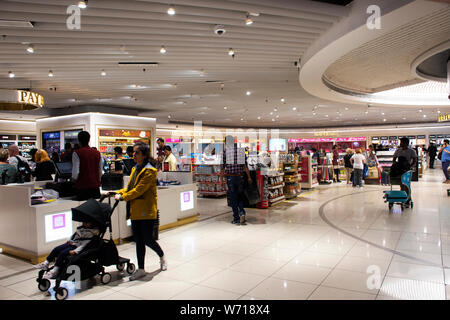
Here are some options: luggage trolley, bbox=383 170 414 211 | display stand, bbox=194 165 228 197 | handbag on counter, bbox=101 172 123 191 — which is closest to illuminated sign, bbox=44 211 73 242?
handbag on counter, bbox=101 172 123 191

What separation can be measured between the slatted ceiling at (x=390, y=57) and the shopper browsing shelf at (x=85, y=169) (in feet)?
18.2

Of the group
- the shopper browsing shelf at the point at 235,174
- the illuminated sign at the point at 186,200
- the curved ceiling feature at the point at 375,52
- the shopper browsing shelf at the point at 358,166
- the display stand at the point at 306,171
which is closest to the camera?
the curved ceiling feature at the point at 375,52

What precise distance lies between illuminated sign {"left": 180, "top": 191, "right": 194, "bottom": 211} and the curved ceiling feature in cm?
380

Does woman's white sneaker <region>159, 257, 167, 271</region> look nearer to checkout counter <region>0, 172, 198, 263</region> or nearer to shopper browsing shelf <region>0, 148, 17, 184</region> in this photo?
checkout counter <region>0, 172, 198, 263</region>

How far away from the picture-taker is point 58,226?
425cm

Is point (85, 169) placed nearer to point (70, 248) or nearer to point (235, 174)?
point (70, 248)

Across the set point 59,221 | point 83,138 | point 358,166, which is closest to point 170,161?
point 83,138

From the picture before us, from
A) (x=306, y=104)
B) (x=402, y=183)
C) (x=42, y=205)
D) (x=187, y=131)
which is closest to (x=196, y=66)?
(x=42, y=205)

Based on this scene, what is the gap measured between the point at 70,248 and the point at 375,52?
23.4ft

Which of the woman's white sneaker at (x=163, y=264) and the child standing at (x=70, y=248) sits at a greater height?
the child standing at (x=70, y=248)

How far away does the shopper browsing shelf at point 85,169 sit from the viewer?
171 inches

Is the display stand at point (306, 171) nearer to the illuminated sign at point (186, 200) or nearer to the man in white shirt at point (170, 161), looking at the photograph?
the man in white shirt at point (170, 161)

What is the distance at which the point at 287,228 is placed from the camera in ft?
19.1

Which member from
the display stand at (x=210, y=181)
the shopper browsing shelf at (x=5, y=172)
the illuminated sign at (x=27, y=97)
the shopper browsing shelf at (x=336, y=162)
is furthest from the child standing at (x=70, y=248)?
the shopper browsing shelf at (x=336, y=162)
